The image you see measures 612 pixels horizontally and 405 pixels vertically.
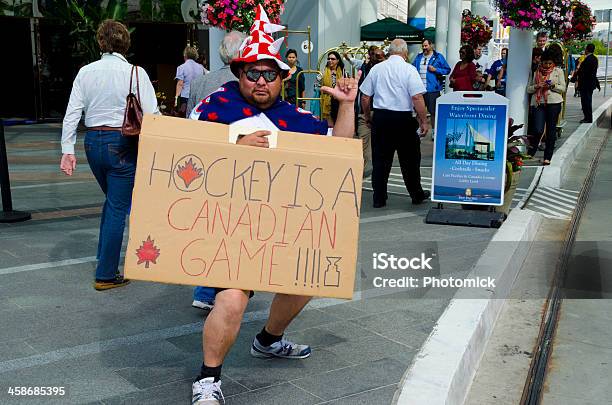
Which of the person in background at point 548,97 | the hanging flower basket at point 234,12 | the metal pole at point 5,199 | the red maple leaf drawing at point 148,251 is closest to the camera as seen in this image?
the red maple leaf drawing at point 148,251

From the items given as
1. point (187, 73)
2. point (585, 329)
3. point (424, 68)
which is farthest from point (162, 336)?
point (424, 68)

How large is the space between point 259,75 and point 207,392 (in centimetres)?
147

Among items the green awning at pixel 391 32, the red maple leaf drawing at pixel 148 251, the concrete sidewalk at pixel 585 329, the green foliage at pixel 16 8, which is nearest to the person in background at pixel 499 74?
the green awning at pixel 391 32

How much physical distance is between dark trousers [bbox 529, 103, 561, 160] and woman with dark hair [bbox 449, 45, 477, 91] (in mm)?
1929

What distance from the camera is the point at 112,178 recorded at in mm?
5441

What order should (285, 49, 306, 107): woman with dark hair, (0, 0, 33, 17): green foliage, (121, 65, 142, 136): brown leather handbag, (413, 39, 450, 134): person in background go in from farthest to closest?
(0, 0, 33, 17): green foliage, (413, 39, 450, 134): person in background, (285, 49, 306, 107): woman with dark hair, (121, 65, 142, 136): brown leather handbag

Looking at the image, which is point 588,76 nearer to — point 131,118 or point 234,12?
point 234,12

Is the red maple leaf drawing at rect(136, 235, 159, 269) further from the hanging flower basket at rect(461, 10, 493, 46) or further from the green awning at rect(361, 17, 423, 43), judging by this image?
the hanging flower basket at rect(461, 10, 493, 46)

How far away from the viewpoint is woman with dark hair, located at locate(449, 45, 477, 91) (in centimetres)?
1360

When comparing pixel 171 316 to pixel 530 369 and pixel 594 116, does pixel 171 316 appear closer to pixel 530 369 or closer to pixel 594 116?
pixel 530 369

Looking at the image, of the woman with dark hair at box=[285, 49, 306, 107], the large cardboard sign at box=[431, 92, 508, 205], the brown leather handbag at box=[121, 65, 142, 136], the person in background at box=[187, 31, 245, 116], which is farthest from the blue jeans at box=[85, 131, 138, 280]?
the woman with dark hair at box=[285, 49, 306, 107]

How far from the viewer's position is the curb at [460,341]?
3602 mm

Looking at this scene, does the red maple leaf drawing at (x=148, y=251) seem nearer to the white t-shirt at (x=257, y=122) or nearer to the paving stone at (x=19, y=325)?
the white t-shirt at (x=257, y=122)

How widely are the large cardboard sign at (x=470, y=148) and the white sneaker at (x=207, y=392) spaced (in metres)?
4.73
